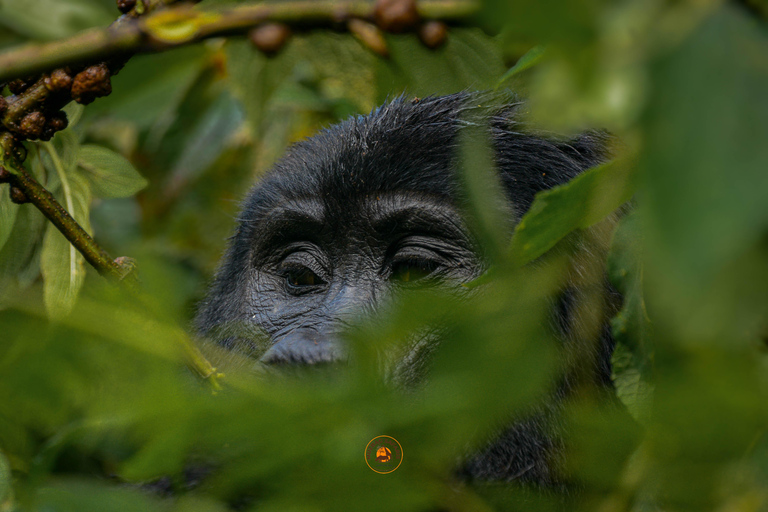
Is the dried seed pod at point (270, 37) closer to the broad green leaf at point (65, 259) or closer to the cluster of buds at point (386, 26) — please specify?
the cluster of buds at point (386, 26)

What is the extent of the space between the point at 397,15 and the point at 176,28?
0.23m

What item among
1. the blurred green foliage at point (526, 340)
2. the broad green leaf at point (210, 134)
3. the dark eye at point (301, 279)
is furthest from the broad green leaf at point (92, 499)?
the broad green leaf at point (210, 134)

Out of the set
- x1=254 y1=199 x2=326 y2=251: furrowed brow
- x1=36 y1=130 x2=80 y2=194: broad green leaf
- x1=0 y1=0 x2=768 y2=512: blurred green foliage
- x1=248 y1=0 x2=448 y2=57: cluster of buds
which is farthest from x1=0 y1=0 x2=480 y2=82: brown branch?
x1=254 y1=199 x2=326 y2=251: furrowed brow

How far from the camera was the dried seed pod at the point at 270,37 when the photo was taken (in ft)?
2.57

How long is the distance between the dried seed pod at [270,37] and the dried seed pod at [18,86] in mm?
567

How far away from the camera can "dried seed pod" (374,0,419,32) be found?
77 cm

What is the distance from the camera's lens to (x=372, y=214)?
2184 millimetres

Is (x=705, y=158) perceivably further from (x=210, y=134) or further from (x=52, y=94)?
(x=210, y=134)

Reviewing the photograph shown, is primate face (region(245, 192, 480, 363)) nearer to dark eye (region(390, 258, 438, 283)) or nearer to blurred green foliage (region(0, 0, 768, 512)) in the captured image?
dark eye (region(390, 258, 438, 283))

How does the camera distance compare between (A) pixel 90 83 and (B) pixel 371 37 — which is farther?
(A) pixel 90 83

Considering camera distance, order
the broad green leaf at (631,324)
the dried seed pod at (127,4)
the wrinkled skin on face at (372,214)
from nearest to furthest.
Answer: the broad green leaf at (631,324) → the dried seed pod at (127,4) → the wrinkled skin on face at (372,214)

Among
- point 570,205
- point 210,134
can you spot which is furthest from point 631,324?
point 210,134

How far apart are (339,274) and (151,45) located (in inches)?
56.7

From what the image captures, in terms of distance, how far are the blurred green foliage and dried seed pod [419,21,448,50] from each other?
35 mm
